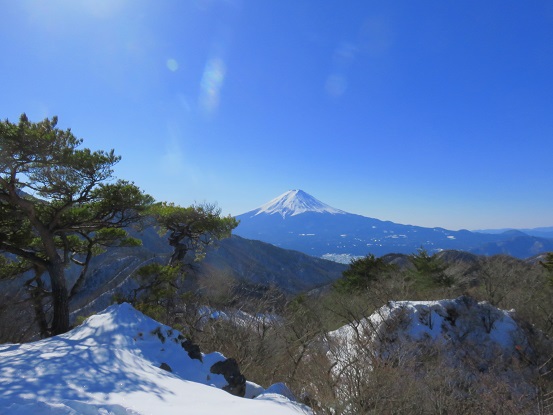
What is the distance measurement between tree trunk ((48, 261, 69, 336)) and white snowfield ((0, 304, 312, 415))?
3260 millimetres

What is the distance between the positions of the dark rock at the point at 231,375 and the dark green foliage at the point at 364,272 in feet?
80.8

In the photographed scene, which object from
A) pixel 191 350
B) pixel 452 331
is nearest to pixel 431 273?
pixel 452 331

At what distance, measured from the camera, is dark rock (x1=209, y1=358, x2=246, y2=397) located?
25.4 ft

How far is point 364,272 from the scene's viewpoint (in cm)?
3162

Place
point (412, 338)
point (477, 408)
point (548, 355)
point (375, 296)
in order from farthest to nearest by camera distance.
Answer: point (375, 296), point (548, 355), point (412, 338), point (477, 408)

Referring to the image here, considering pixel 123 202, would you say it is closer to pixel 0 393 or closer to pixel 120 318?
pixel 120 318

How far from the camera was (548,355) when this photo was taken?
66.2 ft

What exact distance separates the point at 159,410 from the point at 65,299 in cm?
915

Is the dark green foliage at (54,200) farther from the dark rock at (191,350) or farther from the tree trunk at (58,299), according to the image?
the dark rock at (191,350)

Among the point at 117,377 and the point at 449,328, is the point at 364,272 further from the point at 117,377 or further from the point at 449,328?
the point at 117,377

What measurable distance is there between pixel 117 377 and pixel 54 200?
810 cm

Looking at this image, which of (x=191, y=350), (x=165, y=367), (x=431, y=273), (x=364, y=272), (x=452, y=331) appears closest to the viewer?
(x=165, y=367)

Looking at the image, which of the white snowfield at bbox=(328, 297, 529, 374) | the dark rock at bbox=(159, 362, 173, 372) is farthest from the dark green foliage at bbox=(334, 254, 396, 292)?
the dark rock at bbox=(159, 362, 173, 372)

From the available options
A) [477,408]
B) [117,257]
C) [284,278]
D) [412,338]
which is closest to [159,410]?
[477,408]
